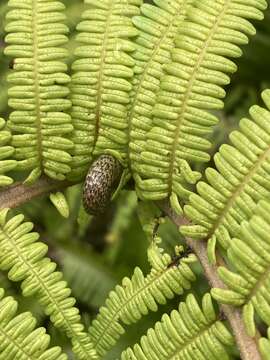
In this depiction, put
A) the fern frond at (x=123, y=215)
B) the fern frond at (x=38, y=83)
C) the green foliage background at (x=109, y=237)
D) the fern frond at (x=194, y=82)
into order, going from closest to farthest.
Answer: the fern frond at (x=194, y=82) → the fern frond at (x=38, y=83) → the green foliage background at (x=109, y=237) → the fern frond at (x=123, y=215)

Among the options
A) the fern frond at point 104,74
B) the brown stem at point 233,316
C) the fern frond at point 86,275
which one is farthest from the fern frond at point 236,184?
the fern frond at point 86,275

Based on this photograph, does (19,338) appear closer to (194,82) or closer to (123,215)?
(194,82)

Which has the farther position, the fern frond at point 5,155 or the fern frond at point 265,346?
the fern frond at point 5,155

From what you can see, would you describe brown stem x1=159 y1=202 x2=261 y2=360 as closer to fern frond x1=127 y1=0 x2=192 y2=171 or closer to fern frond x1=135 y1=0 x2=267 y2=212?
fern frond x1=135 y1=0 x2=267 y2=212

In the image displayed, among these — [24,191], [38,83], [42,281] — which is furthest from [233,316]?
[38,83]

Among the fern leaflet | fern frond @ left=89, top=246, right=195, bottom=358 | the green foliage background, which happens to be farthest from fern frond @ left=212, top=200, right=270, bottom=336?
the green foliage background

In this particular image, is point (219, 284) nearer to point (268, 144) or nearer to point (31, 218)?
point (268, 144)

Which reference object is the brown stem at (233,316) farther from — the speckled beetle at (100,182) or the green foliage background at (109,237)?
the green foliage background at (109,237)

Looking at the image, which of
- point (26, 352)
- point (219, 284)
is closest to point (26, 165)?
point (26, 352)
